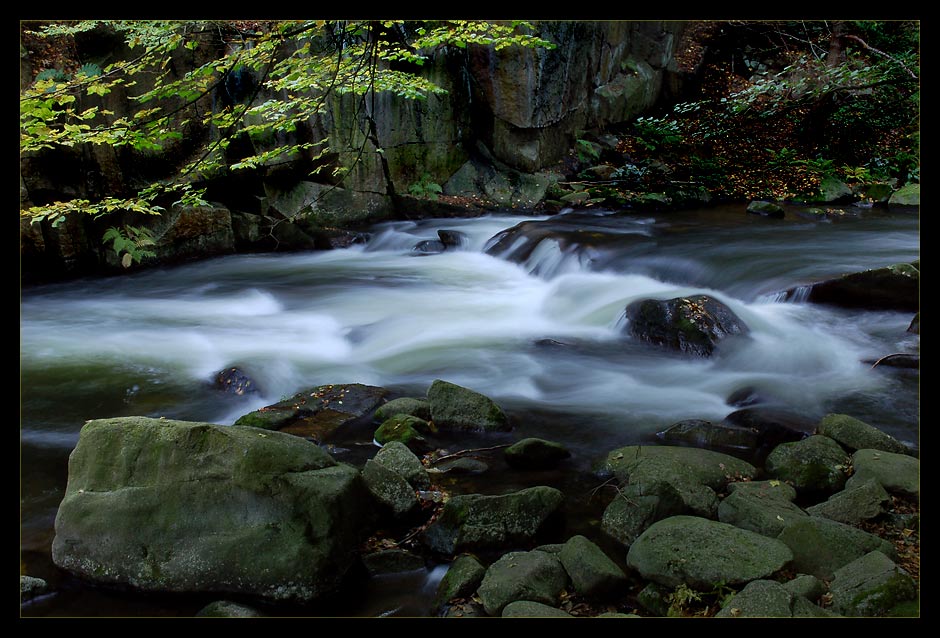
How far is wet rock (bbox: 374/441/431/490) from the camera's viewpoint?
165 inches

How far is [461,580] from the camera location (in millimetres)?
3156

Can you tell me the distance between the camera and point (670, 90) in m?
19.1

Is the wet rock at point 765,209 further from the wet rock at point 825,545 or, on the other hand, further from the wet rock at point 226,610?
the wet rock at point 226,610

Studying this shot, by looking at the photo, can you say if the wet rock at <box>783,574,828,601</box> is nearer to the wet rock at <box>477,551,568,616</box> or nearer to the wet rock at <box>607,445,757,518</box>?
the wet rock at <box>607,445,757,518</box>

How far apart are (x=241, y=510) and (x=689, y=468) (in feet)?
8.77

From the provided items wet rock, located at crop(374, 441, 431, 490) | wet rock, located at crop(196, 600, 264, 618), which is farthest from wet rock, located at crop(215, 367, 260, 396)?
wet rock, located at crop(196, 600, 264, 618)

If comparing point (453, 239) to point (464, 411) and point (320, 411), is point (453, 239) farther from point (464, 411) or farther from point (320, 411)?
point (464, 411)

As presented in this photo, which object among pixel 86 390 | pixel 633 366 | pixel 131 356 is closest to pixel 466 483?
pixel 633 366

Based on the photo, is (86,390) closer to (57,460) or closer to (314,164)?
(57,460)

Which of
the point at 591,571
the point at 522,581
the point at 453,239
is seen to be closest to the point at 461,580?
the point at 522,581

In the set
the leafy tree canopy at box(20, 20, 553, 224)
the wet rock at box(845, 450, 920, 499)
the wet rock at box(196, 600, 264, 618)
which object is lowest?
the wet rock at box(845, 450, 920, 499)

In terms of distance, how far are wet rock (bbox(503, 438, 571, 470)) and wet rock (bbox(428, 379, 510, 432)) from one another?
0.50 metres

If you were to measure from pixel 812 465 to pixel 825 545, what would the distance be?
3.64ft

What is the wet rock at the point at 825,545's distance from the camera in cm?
314
